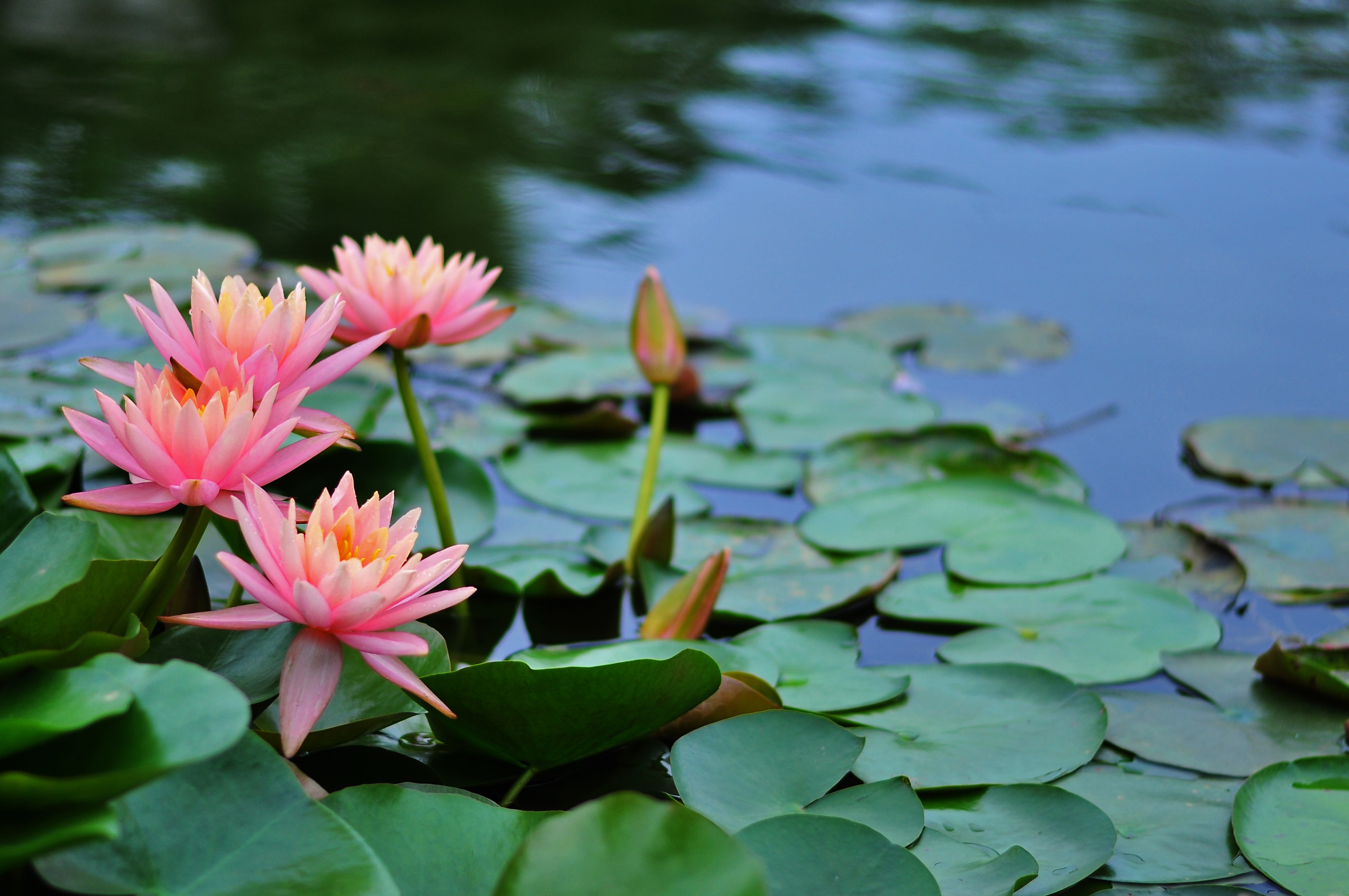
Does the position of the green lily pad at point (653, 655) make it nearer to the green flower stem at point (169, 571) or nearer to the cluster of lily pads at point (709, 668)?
the cluster of lily pads at point (709, 668)

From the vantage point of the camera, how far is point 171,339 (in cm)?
81

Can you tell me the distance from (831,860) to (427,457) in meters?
0.61

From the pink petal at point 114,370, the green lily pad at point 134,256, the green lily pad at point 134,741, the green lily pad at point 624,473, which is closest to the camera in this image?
the green lily pad at point 134,741

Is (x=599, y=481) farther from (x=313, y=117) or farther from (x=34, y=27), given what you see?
(x=34, y=27)

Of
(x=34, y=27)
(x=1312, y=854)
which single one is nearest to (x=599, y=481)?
(x=1312, y=854)

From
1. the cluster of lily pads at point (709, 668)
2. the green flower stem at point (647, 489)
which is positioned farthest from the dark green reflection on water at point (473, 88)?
the green flower stem at point (647, 489)

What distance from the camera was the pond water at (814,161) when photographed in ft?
7.02

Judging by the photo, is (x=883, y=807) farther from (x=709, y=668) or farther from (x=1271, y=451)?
(x=1271, y=451)

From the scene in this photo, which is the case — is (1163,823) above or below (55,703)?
below

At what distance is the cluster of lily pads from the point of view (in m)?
0.67

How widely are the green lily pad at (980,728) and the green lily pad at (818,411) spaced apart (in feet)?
2.13

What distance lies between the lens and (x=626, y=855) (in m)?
0.62

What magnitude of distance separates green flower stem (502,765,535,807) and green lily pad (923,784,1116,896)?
1.18 feet

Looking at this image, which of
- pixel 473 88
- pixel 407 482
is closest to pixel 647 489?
pixel 407 482
